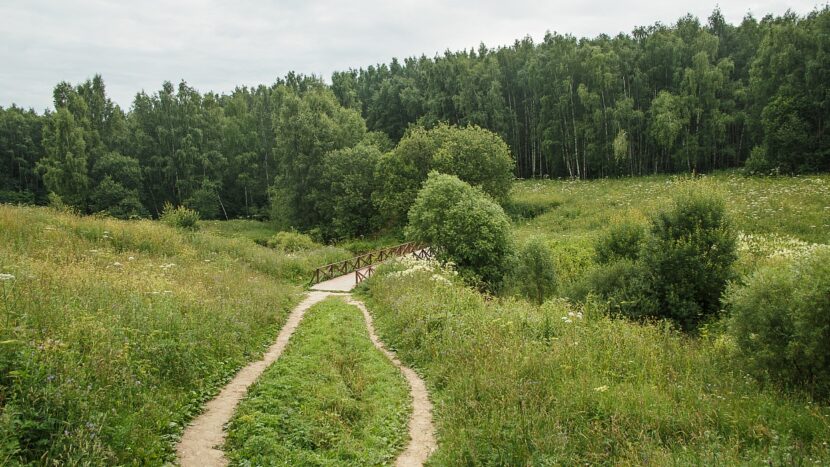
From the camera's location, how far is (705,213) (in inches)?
635

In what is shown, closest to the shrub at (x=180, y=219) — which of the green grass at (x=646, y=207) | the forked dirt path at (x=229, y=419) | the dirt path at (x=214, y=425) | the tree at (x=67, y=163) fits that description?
the forked dirt path at (x=229, y=419)

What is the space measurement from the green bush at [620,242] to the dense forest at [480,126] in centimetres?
2314

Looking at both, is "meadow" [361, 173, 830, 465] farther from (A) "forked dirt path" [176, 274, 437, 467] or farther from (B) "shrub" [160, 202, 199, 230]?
(B) "shrub" [160, 202, 199, 230]

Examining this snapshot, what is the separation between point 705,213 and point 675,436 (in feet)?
38.8

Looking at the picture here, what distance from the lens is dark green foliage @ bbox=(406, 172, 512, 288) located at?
24047 mm

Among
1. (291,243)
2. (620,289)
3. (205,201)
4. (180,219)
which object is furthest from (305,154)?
(620,289)

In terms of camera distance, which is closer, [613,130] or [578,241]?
[578,241]

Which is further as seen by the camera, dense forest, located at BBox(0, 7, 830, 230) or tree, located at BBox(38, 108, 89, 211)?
tree, located at BBox(38, 108, 89, 211)

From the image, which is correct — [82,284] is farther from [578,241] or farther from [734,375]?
[578,241]

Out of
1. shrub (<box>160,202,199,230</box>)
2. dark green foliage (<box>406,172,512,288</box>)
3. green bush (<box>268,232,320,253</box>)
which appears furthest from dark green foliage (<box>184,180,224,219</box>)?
dark green foliage (<box>406,172,512,288</box>)

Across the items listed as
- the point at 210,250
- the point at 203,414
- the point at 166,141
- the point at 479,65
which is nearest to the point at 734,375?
the point at 203,414

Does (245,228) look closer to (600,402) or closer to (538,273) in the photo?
(538,273)

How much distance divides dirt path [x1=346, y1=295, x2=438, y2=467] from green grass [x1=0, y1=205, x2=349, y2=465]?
350cm

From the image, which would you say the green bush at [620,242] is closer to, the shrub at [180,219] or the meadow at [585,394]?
the meadow at [585,394]
